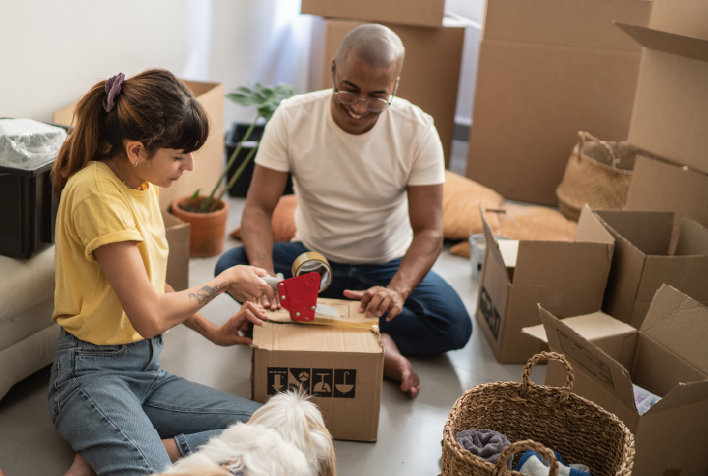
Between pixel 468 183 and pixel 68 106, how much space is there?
6.00 feet

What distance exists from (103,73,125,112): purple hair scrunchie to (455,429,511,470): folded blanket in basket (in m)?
0.91

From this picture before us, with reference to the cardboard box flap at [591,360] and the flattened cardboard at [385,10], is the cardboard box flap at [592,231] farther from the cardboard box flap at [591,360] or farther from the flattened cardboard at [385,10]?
the flattened cardboard at [385,10]

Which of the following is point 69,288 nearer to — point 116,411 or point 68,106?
point 116,411

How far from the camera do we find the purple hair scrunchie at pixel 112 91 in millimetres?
1161

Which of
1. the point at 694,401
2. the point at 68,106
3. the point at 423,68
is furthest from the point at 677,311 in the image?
the point at 423,68

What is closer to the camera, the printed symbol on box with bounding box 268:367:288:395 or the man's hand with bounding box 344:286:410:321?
the printed symbol on box with bounding box 268:367:288:395

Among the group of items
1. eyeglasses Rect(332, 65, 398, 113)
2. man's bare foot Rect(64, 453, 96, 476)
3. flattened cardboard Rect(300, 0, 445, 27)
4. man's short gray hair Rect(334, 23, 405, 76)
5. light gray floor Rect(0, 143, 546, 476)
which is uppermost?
flattened cardboard Rect(300, 0, 445, 27)

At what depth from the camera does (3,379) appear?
4.70 feet

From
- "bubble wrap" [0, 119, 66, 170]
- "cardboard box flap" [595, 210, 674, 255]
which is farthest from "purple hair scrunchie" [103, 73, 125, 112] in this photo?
"cardboard box flap" [595, 210, 674, 255]

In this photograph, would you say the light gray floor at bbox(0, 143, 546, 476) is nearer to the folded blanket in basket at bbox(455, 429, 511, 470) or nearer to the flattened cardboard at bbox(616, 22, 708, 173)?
the folded blanket in basket at bbox(455, 429, 511, 470)

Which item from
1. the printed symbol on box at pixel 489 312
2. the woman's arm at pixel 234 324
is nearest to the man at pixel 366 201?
the printed symbol on box at pixel 489 312

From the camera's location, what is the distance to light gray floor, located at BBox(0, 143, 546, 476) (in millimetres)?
1391

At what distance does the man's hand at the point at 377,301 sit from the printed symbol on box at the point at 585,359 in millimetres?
403

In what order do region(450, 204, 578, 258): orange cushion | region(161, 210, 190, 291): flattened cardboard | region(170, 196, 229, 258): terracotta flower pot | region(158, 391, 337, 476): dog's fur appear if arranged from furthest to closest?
1. region(450, 204, 578, 258): orange cushion
2. region(170, 196, 229, 258): terracotta flower pot
3. region(161, 210, 190, 291): flattened cardboard
4. region(158, 391, 337, 476): dog's fur
